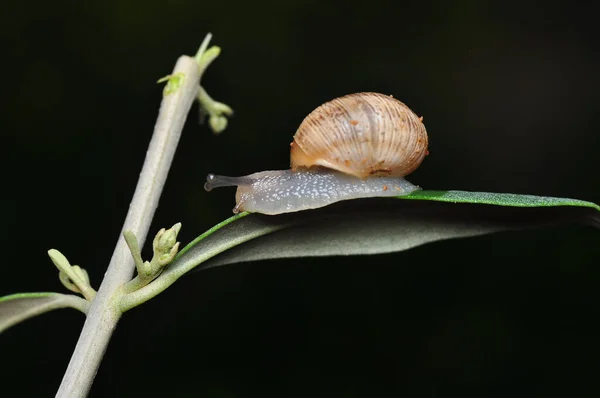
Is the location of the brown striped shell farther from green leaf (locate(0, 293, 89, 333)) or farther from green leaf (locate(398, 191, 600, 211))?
green leaf (locate(0, 293, 89, 333))

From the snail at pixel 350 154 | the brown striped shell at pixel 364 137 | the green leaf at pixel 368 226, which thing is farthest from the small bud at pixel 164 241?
the brown striped shell at pixel 364 137

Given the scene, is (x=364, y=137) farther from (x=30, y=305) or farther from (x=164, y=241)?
(x=30, y=305)

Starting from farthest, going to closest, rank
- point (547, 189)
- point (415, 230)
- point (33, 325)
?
point (547, 189), point (33, 325), point (415, 230)

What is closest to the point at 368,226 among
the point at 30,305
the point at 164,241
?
the point at 164,241

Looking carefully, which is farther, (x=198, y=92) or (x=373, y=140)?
(x=198, y=92)

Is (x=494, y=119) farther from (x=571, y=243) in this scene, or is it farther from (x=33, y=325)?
(x=33, y=325)

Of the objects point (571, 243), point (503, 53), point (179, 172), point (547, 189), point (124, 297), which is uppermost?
point (503, 53)

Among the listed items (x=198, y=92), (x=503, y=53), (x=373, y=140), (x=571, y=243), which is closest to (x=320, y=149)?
(x=373, y=140)
